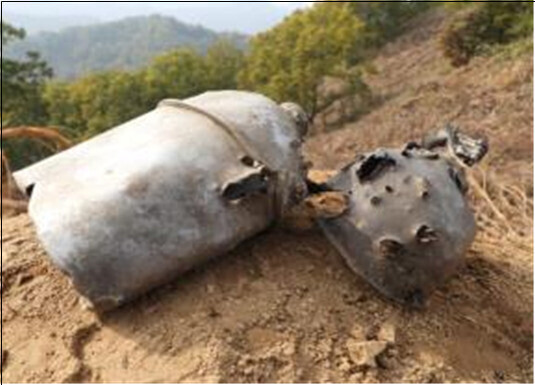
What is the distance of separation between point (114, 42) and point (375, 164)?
289 feet

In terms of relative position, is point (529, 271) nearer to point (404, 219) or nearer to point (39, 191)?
point (404, 219)

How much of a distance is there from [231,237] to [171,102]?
493 mm

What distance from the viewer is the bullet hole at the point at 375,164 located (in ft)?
7.93

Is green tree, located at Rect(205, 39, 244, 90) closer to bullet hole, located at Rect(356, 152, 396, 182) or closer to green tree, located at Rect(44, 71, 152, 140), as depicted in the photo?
green tree, located at Rect(44, 71, 152, 140)

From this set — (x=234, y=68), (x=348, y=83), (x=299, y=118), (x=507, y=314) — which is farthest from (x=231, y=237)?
(x=234, y=68)

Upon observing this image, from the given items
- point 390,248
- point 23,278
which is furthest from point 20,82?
point 390,248

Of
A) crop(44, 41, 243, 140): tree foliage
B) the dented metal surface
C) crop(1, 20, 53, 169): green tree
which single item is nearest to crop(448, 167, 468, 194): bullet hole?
the dented metal surface

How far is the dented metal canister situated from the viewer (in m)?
2.21

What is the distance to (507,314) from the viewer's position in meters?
2.68

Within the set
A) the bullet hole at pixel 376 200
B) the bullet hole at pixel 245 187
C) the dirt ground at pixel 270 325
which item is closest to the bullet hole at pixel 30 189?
the dirt ground at pixel 270 325

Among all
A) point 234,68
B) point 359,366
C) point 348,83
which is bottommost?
point 234,68

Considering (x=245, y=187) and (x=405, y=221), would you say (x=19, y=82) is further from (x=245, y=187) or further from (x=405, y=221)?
(x=405, y=221)

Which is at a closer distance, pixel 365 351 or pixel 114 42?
pixel 365 351

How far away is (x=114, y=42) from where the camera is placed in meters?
88.0
